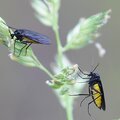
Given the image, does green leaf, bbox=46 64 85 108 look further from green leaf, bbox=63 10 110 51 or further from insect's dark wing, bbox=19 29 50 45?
green leaf, bbox=63 10 110 51

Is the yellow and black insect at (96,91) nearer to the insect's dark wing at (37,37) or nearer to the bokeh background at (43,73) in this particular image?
the insect's dark wing at (37,37)

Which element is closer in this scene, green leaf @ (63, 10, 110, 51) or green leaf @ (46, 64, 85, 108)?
green leaf @ (46, 64, 85, 108)

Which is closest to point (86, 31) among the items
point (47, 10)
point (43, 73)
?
point (47, 10)

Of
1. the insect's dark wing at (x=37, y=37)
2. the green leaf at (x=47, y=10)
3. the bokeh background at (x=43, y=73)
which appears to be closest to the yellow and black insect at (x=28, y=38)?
the insect's dark wing at (x=37, y=37)

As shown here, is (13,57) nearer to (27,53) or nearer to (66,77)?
(27,53)

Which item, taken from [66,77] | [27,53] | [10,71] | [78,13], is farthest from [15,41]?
[78,13]

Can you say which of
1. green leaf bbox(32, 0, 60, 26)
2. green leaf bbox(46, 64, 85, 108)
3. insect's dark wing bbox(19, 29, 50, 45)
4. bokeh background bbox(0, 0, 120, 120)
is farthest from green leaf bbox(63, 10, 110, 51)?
bokeh background bbox(0, 0, 120, 120)

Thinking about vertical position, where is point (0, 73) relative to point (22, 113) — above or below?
above
